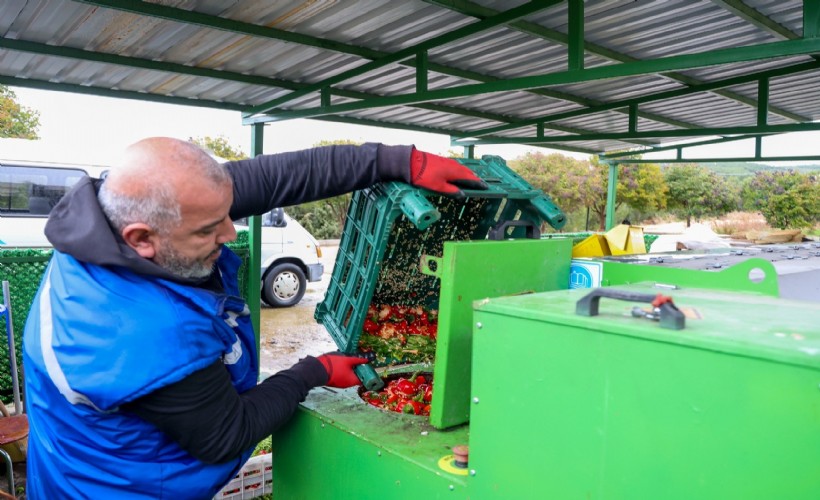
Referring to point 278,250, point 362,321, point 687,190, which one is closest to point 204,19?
point 362,321

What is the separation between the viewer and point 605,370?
114 cm

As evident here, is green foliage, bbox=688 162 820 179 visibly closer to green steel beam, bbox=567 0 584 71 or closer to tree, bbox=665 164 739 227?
tree, bbox=665 164 739 227

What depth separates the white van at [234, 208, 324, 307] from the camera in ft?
34.9

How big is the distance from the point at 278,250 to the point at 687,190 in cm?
2818

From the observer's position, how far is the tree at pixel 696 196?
3278cm

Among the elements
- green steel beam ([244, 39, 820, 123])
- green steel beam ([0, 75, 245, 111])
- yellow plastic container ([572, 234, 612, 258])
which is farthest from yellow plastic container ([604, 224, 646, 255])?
green steel beam ([0, 75, 245, 111])

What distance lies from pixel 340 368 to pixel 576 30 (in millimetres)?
3596

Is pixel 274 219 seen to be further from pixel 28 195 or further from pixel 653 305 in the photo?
pixel 653 305

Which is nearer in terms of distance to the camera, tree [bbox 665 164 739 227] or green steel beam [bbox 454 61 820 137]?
green steel beam [bbox 454 61 820 137]

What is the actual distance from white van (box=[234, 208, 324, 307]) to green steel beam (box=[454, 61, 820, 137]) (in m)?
3.78

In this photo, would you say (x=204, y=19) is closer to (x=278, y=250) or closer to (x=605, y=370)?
(x=605, y=370)

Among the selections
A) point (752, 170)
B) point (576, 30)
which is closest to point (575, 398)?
point (576, 30)

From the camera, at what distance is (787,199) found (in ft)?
92.1

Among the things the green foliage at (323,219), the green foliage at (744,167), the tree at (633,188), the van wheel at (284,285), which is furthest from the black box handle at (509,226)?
the green foliage at (744,167)
